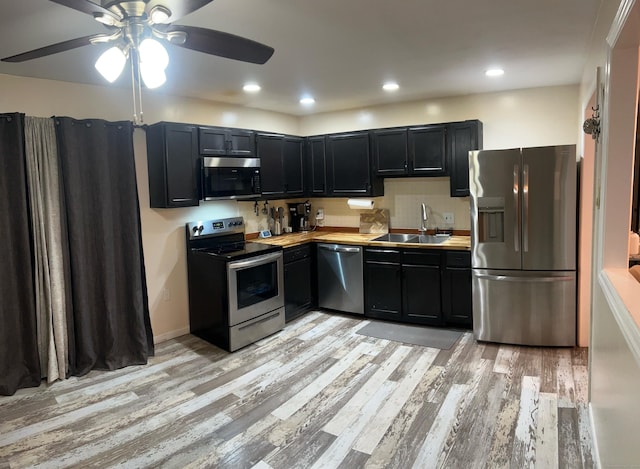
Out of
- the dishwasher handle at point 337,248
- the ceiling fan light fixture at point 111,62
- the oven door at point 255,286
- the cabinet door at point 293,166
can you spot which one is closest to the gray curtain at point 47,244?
the oven door at point 255,286

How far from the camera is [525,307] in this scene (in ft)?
12.4

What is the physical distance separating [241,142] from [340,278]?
185 cm

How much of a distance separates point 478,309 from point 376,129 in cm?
228

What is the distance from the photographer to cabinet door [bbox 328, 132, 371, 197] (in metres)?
4.89

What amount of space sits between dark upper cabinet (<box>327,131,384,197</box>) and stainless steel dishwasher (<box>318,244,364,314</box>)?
Result: 73 cm

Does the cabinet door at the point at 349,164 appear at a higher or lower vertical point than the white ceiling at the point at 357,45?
lower

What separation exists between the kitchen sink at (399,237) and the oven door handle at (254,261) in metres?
1.27

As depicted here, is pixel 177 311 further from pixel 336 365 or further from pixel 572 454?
pixel 572 454

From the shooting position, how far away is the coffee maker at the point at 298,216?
5.63m

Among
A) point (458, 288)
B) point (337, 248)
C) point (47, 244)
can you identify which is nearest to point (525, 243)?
point (458, 288)

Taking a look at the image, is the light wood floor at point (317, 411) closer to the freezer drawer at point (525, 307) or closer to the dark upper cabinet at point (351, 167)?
the freezer drawer at point (525, 307)

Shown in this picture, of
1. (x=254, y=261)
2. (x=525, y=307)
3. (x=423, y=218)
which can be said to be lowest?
(x=525, y=307)

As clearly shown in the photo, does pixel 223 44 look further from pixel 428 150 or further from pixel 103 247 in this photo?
pixel 428 150

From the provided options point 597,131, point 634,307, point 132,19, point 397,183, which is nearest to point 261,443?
point 634,307
